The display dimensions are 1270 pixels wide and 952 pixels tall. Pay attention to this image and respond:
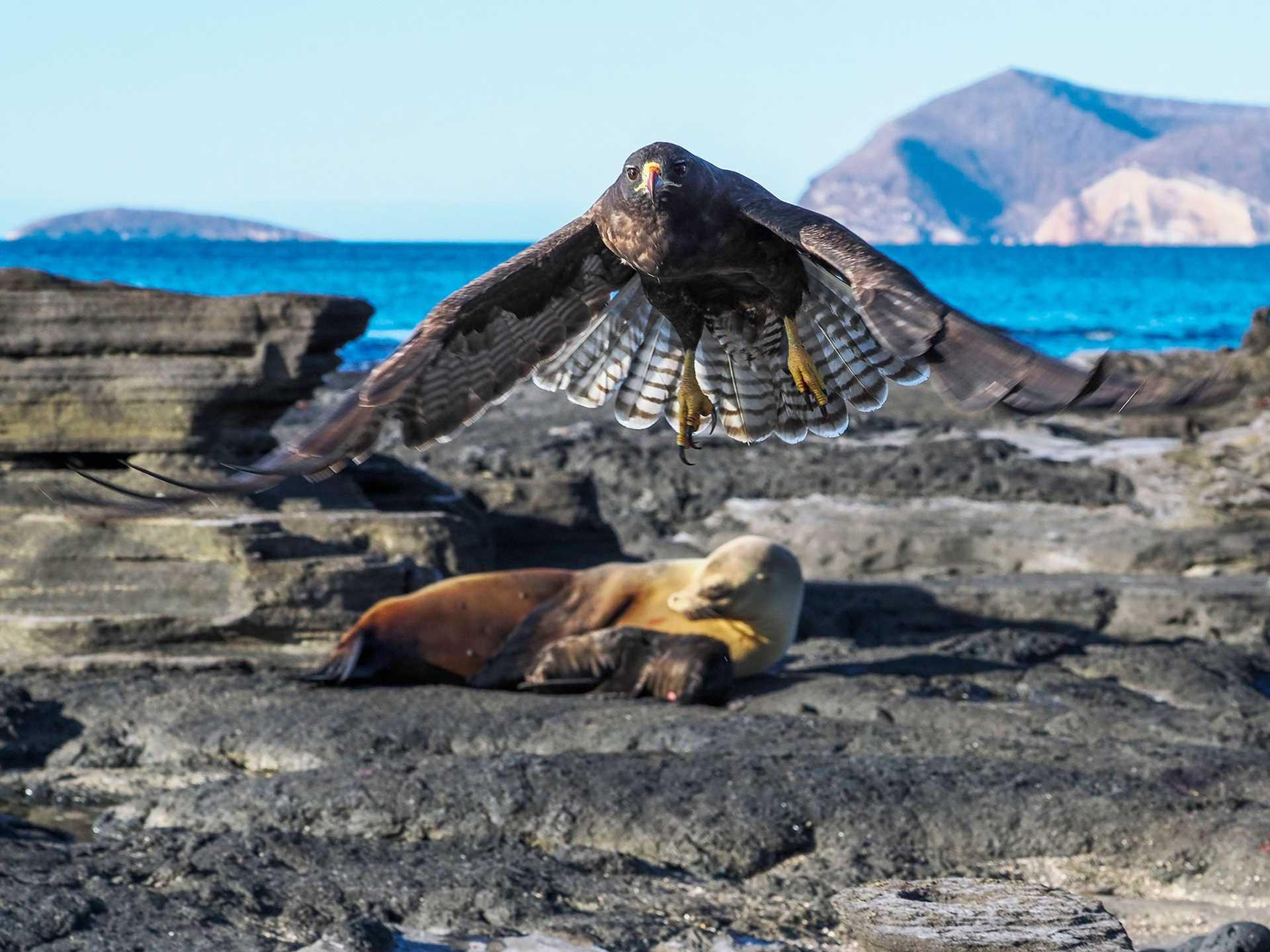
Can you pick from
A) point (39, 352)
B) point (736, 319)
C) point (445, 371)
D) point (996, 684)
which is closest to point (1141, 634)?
point (996, 684)

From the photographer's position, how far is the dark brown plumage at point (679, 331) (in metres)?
4.18

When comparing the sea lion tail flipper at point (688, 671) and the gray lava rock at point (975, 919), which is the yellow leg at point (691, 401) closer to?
the gray lava rock at point (975, 919)

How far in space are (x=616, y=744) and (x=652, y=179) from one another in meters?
2.85

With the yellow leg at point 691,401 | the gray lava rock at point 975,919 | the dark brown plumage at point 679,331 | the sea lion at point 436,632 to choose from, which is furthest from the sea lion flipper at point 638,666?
the gray lava rock at point 975,919

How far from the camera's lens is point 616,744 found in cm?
681

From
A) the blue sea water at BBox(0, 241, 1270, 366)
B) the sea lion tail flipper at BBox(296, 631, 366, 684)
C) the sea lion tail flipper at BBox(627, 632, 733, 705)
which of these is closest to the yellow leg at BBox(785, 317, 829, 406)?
the sea lion tail flipper at BBox(627, 632, 733, 705)

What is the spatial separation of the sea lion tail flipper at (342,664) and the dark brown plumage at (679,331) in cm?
242

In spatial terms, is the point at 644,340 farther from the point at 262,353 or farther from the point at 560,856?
the point at 262,353

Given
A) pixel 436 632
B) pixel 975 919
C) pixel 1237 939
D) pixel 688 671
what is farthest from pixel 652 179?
pixel 436 632

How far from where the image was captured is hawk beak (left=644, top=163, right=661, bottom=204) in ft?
15.3

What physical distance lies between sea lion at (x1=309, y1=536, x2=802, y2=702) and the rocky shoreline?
0.26 m

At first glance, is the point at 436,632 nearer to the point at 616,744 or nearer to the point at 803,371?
the point at 616,744

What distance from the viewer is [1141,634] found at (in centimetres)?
916

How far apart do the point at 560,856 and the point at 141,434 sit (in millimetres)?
4501
